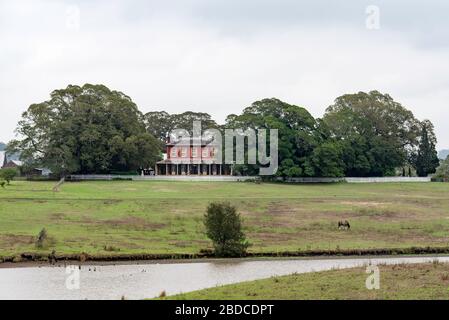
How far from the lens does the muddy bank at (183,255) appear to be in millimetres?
45438

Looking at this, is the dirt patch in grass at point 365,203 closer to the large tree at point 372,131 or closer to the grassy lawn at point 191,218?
the grassy lawn at point 191,218

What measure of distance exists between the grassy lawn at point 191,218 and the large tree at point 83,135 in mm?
15267

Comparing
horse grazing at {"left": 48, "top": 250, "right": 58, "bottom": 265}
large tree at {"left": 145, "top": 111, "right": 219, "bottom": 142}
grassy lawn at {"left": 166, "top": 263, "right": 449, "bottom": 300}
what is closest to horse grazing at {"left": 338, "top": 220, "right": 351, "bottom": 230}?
grassy lawn at {"left": 166, "top": 263, "right": 449, "bottom": 300}

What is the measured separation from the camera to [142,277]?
1528 inches

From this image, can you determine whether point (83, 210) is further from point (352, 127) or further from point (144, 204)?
point (352, 127)

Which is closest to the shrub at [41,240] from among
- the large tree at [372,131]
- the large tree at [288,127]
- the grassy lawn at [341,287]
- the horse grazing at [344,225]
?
the grassy lawn at [341,287]

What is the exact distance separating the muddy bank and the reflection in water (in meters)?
2.36

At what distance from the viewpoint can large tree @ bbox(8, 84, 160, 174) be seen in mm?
111812

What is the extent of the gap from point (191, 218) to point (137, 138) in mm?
53198

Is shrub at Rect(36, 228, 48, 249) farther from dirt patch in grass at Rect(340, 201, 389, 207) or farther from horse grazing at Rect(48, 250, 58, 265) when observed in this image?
dirt patch in grass at Rect(340, 201, 389, 207)

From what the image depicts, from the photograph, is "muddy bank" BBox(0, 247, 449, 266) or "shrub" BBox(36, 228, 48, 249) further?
"shrub" BBox(36, 228, 48, 249)

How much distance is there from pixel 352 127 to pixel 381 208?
56.9m

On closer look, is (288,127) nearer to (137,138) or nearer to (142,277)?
(137,138)
